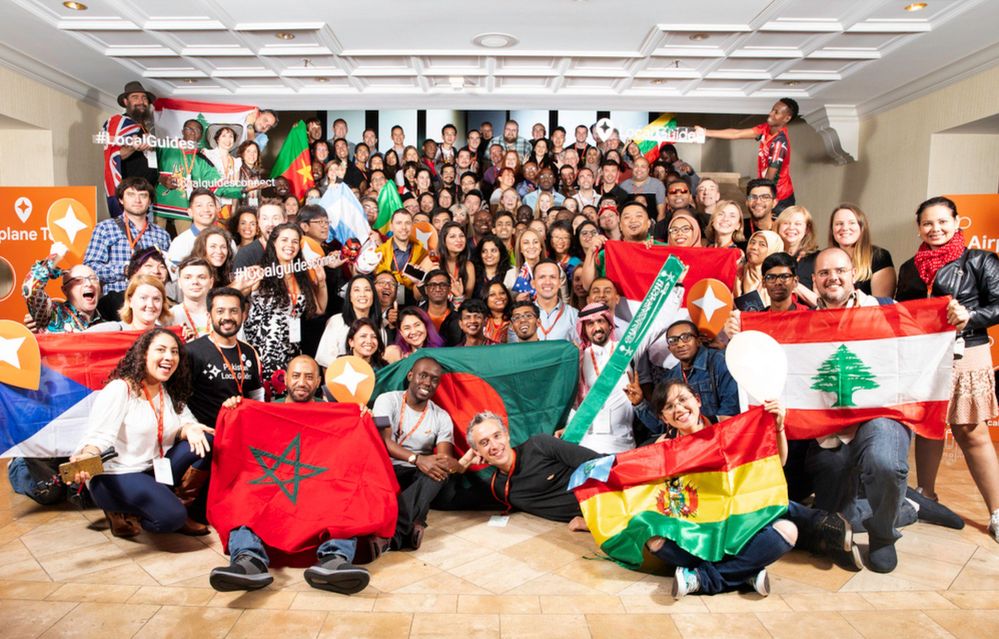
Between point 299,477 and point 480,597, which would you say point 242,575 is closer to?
point 299,477

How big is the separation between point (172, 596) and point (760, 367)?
284 centimetres

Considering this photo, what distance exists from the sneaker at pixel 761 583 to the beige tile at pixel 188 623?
221 centimetres

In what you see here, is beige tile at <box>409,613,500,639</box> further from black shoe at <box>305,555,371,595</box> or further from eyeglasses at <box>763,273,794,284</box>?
eyeglasses at <box>763,273,794,284</box>

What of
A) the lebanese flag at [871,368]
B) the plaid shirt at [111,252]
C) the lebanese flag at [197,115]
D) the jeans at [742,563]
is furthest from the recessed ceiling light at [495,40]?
the jeans at [742,563]

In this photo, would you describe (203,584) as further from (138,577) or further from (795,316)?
(795,316)

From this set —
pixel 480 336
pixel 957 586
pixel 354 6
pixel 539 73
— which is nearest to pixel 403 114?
pixel 539 73

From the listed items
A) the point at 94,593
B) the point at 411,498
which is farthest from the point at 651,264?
the point at 94,593

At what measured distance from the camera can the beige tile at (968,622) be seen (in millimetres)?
2723

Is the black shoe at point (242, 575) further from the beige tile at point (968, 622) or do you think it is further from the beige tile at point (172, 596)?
the beige tile at point (968, 622)

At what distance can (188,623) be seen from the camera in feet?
8.96

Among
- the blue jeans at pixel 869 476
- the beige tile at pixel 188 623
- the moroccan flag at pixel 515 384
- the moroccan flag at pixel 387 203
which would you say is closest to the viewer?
the beige tile at pixel 188 623

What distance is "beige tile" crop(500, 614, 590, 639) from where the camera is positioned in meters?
2.67

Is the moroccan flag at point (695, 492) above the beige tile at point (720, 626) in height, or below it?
above

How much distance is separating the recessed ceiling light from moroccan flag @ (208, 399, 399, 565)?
15.8 ft
